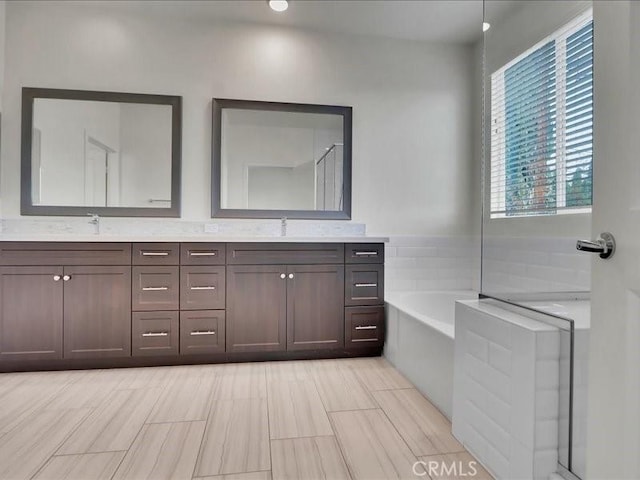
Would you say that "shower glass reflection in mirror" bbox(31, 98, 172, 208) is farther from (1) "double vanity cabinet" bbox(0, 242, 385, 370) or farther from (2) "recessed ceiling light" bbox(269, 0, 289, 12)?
(2) "recessed ceiling light" bbox(269, 0, 289, 12)

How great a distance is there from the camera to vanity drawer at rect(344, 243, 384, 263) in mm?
2678

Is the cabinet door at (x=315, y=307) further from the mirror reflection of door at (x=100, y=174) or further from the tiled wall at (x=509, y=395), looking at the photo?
the mirror reflection of door at (x=100, y=174)

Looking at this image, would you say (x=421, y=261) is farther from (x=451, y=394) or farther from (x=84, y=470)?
(x=84, y=470)

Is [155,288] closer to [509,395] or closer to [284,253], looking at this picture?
[284,253]

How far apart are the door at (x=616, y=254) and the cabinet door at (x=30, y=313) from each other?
2741 mm

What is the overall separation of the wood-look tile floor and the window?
3.96 feet

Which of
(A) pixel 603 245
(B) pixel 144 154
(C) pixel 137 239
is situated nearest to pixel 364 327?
(C) pixel 137 239

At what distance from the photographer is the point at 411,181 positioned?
3.26 m

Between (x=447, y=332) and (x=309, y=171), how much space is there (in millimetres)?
1714

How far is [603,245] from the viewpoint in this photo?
86 cm

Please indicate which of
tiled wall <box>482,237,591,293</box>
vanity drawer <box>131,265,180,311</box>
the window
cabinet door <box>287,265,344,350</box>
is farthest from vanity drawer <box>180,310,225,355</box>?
the window

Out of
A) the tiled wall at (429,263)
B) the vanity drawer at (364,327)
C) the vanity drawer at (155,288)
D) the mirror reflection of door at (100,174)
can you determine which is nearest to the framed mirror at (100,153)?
the mirror reflection of door at (100,174)

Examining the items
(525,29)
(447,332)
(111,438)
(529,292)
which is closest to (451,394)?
(447,332)

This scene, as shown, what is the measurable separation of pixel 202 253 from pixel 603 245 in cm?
219
